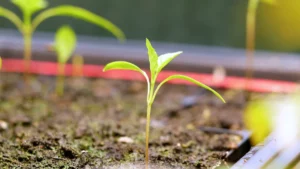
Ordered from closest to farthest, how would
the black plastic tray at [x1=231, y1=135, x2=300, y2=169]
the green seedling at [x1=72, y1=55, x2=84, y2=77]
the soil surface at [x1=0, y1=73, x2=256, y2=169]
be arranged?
the black plastic tray at [x1=231, y1=135, x2=300, y2=169], the soil surface at [x1=0, y1=73, x2=256, y2=169], the green seedling at [x1=72, y1=55, x2=84, y2=77]

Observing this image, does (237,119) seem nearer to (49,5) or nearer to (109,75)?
(109,75)

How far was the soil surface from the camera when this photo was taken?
0.77m

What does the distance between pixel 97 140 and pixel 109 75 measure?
1.95ft

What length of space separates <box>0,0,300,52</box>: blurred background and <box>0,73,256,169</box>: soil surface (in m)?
0.36

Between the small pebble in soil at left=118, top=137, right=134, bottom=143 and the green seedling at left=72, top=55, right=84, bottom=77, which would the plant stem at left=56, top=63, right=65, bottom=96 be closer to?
the green seedling at left=72, top=55, right=84, bottom=77

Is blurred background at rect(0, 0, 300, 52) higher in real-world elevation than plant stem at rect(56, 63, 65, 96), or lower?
higher

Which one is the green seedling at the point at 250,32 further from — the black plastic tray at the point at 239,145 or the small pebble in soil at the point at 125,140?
the small pebble in soil at the point at 125,140

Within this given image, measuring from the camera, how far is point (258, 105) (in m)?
1.22

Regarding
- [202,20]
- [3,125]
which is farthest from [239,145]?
[202,20]

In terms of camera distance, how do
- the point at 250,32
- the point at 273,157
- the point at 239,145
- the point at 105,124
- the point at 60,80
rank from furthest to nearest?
1. the point at 250,32
2. the point at 60,80
3. the point at 105,124
4. the point at 239,145
5. the point at 273,157

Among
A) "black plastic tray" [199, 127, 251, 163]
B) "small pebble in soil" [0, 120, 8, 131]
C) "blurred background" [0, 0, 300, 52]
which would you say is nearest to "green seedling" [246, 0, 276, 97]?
"blurred background" [0, 0, 300, 52]

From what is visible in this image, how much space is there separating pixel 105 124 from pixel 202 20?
0.79 meters

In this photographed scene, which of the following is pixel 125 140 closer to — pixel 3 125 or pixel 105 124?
pixel 105 124

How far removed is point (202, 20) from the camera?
171 centimetres
